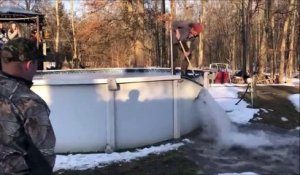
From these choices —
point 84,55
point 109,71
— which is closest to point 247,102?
point 109,71

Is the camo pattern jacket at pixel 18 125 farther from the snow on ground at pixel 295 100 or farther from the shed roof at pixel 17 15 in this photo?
the shed roof at pixel 17 15

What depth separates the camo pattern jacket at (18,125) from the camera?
9.40 ft

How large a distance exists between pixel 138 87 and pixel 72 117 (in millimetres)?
1475

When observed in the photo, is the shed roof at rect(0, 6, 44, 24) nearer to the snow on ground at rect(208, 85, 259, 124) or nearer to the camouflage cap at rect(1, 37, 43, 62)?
the snow on ground at rect(208, 85, 259, 124)

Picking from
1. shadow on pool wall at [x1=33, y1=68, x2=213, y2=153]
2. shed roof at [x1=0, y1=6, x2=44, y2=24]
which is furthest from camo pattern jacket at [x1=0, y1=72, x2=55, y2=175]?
shed roof at [x1=0, y1=6, x2=44, y2=24]

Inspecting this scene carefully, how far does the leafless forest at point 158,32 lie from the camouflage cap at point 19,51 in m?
18.0

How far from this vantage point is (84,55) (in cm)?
5188

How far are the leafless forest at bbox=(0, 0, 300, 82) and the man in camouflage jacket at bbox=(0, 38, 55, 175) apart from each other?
18.1 metres

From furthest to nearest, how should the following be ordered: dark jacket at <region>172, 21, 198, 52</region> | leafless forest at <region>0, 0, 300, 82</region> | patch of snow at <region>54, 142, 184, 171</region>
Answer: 1. leafless forest at <region>0, 0, 300, 82</region>
2. dark jacket at <region>172, 21, 198, 52</region>
3. patch of snow at <region>54, 142, 184, 171</region>

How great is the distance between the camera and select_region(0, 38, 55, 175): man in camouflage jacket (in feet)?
9.41

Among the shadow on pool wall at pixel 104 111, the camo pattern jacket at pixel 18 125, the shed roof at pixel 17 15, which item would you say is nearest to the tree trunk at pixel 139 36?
the shed roof at pixel 17 15

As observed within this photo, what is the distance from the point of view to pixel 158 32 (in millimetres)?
38219

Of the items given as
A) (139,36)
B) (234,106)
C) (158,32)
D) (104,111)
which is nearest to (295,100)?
(234,106)

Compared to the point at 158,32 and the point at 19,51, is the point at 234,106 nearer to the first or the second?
the point at 19,51
